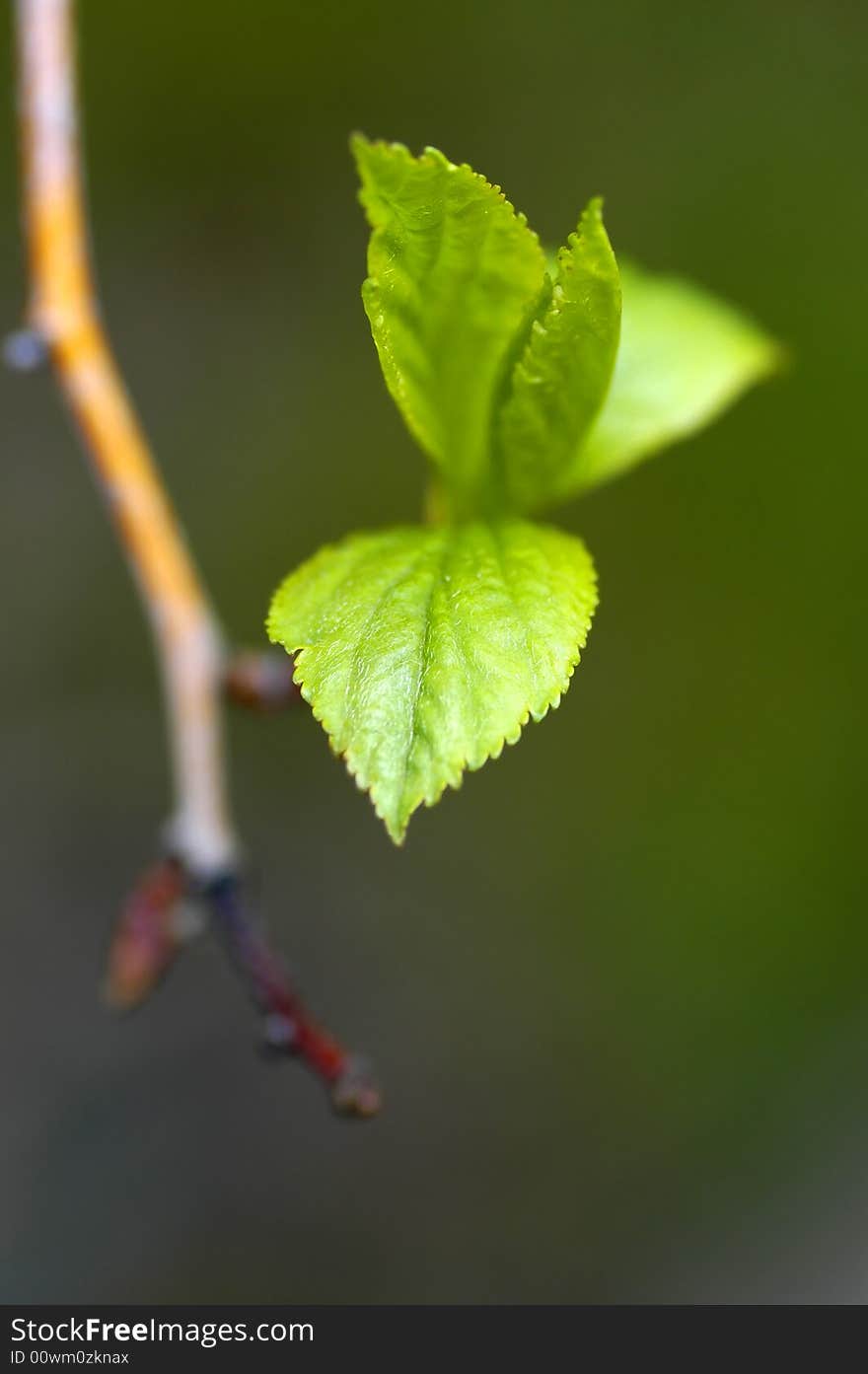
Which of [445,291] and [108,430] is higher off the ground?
[108,430]

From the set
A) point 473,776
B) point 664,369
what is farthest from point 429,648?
point 473,776

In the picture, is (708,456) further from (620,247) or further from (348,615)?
(348,615)

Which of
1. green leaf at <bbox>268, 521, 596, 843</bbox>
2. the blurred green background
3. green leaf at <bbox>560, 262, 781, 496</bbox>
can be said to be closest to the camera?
green leaf at <bbox>268, 521, 596, 843</bbox>

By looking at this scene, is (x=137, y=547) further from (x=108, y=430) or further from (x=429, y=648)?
(x=429, y=648)

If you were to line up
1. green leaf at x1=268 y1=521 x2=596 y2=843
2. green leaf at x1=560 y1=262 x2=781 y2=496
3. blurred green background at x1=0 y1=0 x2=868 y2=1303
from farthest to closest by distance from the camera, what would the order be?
blurred green background at x1=0 y1=0 x2=868 y2=1303
green leaf at x1=560 y1=262 x2=781 y2=496
green leaf at x1=268 y1=521 x2=596 y2=843

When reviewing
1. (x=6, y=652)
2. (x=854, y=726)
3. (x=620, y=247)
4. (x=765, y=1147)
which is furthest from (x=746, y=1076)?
(x=6, y=652)

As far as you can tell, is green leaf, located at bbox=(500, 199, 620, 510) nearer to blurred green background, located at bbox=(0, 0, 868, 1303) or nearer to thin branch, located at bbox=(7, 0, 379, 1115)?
thin branch, located at bbox=(7, 0, 379, 1115)

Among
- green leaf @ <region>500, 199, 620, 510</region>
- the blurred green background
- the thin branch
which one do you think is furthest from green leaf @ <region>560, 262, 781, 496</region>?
the blurred green background
